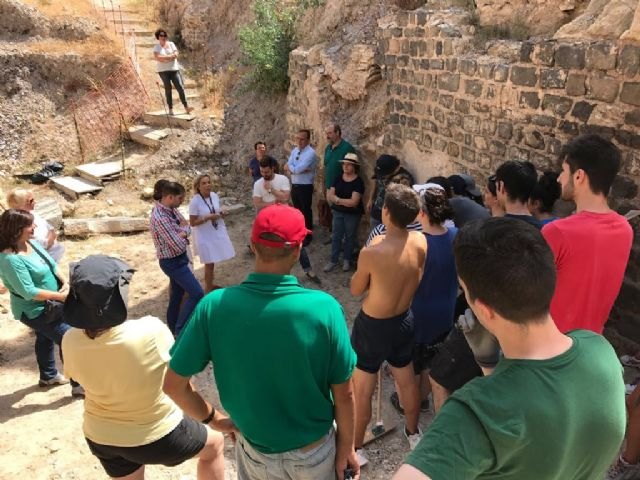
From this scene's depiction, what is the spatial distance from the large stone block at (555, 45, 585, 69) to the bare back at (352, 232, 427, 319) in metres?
2.02

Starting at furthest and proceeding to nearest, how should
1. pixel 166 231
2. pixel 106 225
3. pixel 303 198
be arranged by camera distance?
pixel 106 225 < pixel 303 198 < pixel 166 231

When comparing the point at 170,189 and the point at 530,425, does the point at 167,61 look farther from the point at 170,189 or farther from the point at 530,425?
the point at 530,425

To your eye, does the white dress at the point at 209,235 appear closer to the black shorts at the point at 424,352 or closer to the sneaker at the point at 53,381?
the sneaker at the point at 53,381

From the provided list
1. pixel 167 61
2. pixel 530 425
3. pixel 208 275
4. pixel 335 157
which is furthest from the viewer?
pixel 167 61

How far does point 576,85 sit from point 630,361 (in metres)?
2.19

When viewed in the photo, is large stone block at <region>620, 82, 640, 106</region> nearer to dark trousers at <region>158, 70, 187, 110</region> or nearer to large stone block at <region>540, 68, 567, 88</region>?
large stone block at <region>540, 68, 567, 88</region>

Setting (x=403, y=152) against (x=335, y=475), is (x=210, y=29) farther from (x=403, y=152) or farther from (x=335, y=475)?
(x=335, y=475)

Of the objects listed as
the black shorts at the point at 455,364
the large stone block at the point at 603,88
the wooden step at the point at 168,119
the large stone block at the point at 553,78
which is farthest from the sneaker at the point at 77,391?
the wooden step at the point at 168,119

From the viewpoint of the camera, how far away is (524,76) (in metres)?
4.41

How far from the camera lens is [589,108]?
391cm

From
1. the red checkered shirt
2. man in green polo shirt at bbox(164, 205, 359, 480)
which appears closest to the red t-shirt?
man in green polo shirt at bbox(164, 205, 359, 480)

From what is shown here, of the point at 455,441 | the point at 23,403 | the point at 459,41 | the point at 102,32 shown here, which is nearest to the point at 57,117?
the point at 102,32

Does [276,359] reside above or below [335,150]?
above

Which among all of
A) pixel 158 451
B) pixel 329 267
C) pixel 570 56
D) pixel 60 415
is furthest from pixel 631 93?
pixel 60 415
